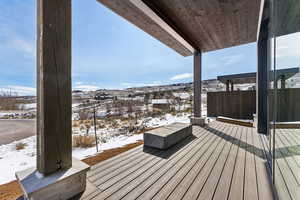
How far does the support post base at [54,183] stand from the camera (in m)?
1.17

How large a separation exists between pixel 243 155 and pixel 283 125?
1.39m

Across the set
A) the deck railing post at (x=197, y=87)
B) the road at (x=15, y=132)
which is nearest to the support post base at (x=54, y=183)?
the deck railing post at (x=197, y=87)

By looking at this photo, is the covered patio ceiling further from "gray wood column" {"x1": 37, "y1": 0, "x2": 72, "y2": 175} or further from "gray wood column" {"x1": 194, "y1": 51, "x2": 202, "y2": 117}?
"gray wood column" {"x1": 37, "y1": 0, "x2": 72, "y2": 175}

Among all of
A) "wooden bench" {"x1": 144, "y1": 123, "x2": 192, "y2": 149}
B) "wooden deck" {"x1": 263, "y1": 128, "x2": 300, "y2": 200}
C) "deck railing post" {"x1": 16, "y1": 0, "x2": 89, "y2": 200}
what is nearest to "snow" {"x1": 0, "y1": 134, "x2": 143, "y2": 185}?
"wooden bench" {"x1": 144, "y1": 123, "x2": 192, "y2": 149}

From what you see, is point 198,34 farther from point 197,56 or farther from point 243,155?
point 243,155

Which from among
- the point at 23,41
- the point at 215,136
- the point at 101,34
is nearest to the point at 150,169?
the point at 215,136

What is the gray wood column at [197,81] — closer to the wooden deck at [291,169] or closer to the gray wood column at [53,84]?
the wooden deck at [291,169]

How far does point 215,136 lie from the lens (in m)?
3.51

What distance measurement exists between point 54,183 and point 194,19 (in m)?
3.67

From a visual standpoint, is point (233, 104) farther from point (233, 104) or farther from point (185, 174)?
point (185, 174)

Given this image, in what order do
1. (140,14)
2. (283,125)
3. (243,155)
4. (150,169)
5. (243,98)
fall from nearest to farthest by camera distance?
1. (283,125)
2. (150,169)
3. (243,155)
4. (140,14)
5. (243,98)

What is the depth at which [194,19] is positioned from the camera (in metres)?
3.01

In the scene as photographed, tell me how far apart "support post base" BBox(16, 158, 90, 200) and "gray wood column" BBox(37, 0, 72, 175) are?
2.9 inches

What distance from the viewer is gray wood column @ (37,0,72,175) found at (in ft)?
4.17
